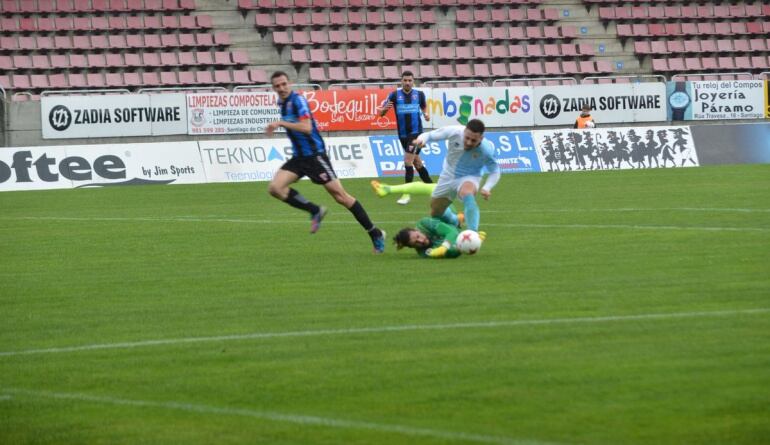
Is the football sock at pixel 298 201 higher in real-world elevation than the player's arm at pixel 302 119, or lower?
lower

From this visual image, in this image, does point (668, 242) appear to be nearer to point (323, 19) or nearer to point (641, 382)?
point (641, 382)

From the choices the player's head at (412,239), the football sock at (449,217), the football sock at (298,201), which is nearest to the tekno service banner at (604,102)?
the football sock at (298,201)

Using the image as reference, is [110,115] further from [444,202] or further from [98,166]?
[444,202]

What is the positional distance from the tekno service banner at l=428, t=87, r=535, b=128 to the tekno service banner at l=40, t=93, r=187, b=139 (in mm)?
6980

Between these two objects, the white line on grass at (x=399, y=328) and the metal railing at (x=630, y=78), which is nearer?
the white line on grass at (x=399, y=328)

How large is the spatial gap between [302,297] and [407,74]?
1477 centimetres

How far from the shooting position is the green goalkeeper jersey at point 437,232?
15.0 m

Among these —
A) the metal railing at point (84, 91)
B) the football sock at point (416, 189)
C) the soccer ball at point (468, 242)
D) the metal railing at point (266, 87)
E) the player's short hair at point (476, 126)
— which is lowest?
the metal railing at point (266, 87)

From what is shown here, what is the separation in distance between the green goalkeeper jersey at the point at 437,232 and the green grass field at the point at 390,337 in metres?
0.28

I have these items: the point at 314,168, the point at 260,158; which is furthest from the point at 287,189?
the point at 260,158

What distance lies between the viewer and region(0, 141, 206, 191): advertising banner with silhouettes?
31.1 m

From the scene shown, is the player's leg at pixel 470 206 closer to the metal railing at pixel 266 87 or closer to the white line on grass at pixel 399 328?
the white line on grass at pixel 399 328

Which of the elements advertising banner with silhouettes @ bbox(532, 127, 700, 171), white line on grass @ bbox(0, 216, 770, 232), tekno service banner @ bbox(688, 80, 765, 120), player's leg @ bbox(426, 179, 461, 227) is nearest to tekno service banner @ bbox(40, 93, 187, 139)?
advertising banner with silhouettes @ bbox(532, 127, 700, 171)

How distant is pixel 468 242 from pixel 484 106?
25.2 meters
